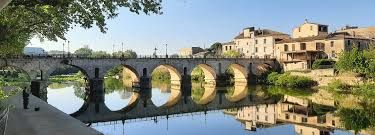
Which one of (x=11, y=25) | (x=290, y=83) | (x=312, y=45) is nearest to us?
(x=11, y=25)

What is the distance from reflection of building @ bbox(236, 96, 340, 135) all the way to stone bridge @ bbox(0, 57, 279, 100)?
20695 millimetres

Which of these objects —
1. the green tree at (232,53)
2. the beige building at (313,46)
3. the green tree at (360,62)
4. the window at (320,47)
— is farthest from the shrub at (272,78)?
the green tree at (232,53)

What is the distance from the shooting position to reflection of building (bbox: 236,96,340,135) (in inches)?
1107

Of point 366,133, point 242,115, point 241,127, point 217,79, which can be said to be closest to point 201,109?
point 242,115

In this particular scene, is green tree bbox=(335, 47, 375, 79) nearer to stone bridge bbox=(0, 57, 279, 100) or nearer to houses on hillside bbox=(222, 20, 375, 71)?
houses on hillside bbox=(222, 20, 375, 71)

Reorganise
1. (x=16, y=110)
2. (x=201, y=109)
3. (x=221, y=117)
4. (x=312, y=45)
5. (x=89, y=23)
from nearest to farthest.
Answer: (x=89, y=23) < (x=16, y=110) < (x=221, y=117) < (x=201, y=109) < (x=312, y=45)

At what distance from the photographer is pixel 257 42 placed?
89500mm

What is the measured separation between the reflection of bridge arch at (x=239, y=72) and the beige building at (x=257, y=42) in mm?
6900

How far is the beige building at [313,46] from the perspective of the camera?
7256cm

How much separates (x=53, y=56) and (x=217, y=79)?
30545 millimetres

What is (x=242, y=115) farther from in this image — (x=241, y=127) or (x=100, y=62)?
(x=100, y=62)

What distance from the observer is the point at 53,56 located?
2350 inches

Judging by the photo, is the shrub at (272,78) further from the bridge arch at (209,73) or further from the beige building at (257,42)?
the beige building at (257,42)

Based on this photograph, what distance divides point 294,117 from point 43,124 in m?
21.1
